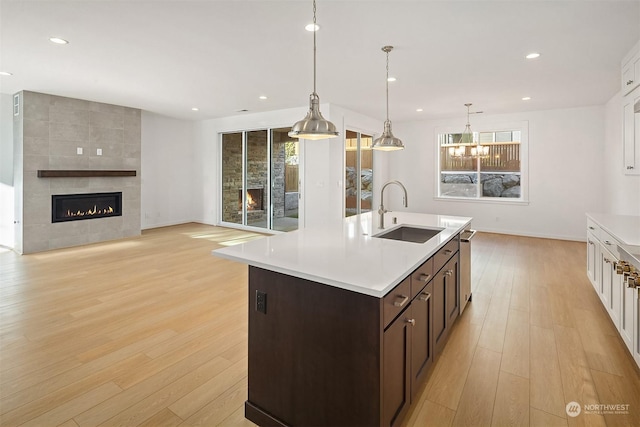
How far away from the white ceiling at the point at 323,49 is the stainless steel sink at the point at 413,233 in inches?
70.4

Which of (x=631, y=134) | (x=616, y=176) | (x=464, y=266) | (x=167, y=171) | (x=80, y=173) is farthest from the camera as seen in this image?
(x=167, y=171)

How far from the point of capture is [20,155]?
541cm

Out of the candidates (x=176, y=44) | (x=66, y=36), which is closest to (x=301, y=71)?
(x=176, y=44)

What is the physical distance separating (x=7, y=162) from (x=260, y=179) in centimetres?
439

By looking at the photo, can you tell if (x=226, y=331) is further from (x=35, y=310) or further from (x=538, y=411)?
(x=538, y=411)

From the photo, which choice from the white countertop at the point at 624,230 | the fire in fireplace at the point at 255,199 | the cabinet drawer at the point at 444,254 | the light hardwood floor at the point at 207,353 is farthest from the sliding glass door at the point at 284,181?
the white countertop at the point at 624,230

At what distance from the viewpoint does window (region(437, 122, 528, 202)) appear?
7121 millimetres

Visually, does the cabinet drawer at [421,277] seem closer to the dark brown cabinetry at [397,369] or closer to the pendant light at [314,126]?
the dark brown cabinetry at [397,369]

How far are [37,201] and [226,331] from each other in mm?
4933

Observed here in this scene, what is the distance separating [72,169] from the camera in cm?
598

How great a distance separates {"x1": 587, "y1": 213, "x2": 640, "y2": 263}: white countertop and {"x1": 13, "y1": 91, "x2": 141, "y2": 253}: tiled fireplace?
7.22 m

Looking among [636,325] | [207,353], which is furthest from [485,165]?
[207,353]

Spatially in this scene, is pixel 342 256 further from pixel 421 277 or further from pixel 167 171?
pixel 167 171

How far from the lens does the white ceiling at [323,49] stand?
2.77 m
